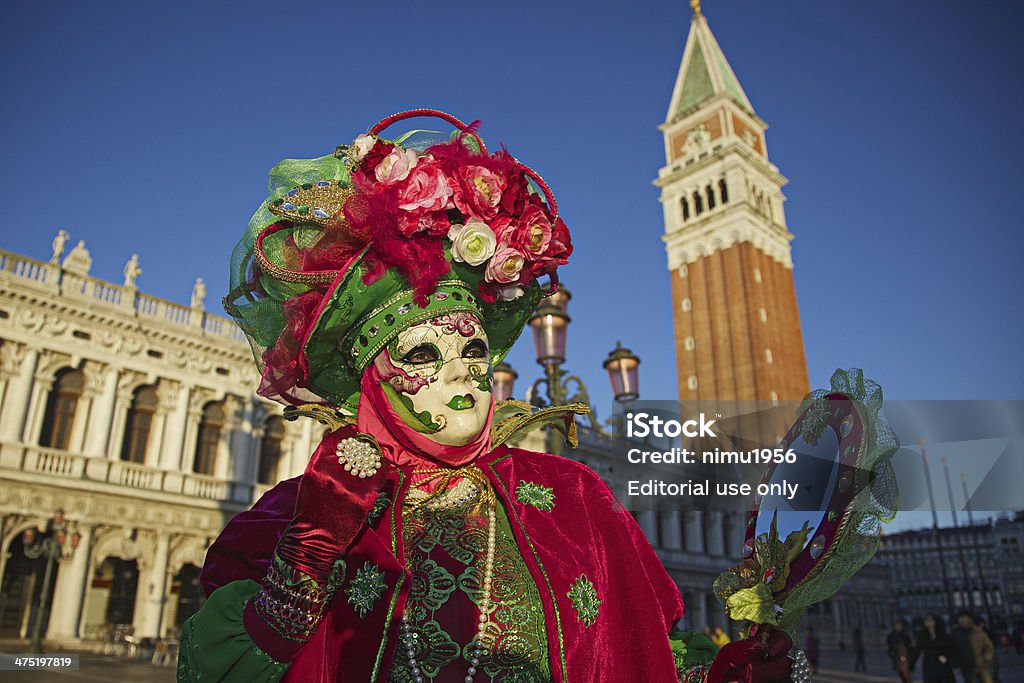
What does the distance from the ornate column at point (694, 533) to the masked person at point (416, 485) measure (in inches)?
1146

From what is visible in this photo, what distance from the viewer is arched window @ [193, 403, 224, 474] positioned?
16391 millimetres

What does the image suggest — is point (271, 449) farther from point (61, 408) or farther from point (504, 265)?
point (504, 265)

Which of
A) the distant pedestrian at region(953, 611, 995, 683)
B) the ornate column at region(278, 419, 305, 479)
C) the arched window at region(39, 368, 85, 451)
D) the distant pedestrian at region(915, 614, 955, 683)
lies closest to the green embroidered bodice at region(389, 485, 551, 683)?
the distant pedestrian at region(915, 614, 955, 683)

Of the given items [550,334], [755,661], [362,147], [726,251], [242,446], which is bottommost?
[755,661]

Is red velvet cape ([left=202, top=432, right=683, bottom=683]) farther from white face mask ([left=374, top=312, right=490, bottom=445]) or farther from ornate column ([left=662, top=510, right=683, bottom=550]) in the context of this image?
ornate column ([left=662, top=510, right=683, bottom=550])

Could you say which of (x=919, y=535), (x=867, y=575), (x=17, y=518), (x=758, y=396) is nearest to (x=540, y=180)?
(x=17, y=518)

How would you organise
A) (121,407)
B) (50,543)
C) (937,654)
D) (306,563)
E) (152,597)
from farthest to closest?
(121,407) → (152,597) → (50,543) → (937,654) → (306,563)

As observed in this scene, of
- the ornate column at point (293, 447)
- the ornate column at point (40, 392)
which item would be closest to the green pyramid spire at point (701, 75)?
the ornate column at point (293, 447)

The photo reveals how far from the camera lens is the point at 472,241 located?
1693 mm

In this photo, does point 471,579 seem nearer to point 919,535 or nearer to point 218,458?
point 218,458

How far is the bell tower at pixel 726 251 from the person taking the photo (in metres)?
36.1

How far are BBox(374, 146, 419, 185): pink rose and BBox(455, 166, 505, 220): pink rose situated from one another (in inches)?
4.8

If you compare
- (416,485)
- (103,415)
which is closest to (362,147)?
(416,485)

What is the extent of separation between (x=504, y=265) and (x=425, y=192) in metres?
0.26
